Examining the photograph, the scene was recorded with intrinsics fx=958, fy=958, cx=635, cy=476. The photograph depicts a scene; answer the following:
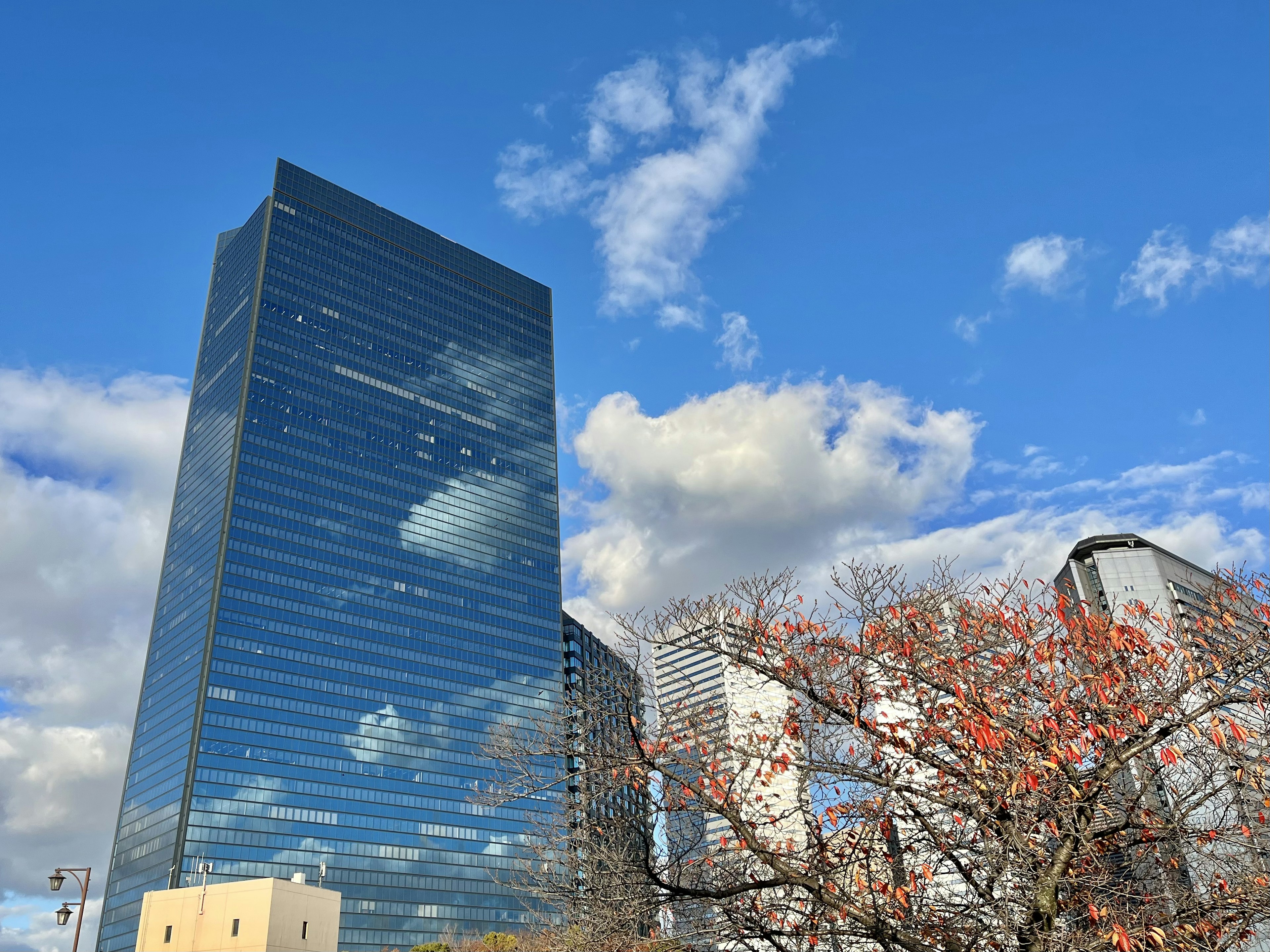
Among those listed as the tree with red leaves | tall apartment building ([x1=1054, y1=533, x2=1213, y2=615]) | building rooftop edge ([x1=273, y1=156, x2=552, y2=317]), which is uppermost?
building rooftop edge ([x1=273, y1=156, x2=552, y2=317])

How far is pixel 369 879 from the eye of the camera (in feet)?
434

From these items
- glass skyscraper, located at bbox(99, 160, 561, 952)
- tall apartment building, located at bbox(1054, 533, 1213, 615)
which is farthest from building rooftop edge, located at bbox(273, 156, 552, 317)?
tall apartment building, located at bbox(1054, 533, 1213, 615)

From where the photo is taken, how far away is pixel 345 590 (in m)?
147

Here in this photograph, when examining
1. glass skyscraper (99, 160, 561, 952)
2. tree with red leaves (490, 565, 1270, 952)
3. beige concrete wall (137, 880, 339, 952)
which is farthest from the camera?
glass skyscraper (99, 160, 561, 952)

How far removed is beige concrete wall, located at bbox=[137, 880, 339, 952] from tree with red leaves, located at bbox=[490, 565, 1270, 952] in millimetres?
46433

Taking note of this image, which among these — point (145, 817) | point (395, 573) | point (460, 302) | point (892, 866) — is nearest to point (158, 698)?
point (145, 817)

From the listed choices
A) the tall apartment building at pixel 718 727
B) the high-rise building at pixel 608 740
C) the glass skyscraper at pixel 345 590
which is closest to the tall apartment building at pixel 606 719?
the high-rise building at pixel 608 740

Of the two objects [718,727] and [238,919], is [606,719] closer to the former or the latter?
[718,727]

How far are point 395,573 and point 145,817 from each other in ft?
157

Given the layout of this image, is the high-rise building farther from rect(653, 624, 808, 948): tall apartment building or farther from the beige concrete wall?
the beige concrete wall

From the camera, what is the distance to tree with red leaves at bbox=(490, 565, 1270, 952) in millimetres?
10094

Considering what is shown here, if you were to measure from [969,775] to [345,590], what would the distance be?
477ft

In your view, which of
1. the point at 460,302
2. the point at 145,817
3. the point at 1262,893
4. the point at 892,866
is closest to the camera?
the point at 1262,893

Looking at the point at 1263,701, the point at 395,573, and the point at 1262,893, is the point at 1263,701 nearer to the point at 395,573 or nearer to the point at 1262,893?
the point at 1262,893
